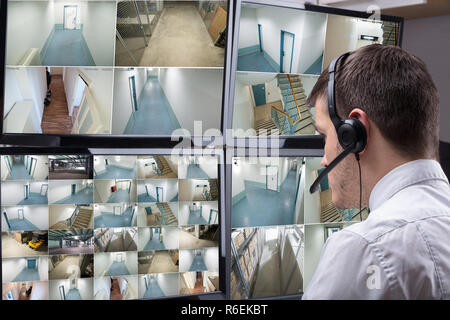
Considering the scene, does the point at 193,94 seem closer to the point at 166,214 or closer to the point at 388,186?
the point at 166,214

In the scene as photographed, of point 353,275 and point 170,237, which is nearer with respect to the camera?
point 353,275

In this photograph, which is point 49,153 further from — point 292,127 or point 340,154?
point 340,154

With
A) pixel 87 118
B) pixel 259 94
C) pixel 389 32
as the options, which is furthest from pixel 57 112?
→ pixel 389 32

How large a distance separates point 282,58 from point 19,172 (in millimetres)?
1057

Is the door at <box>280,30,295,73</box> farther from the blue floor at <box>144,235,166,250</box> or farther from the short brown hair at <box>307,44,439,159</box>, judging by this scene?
the short brown hair at <box>307,44,439,159</box>

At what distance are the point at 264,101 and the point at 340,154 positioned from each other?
88 cm

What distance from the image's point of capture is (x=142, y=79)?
4.75 feet

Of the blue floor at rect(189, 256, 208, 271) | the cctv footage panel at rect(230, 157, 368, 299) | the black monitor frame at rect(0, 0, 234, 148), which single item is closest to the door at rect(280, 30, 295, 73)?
the black monitor frame at rect(0, 0, 234, 148)

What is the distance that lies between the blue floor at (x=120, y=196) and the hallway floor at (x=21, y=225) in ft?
0.91

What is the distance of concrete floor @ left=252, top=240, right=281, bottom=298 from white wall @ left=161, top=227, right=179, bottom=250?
35cm

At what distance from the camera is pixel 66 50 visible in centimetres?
137

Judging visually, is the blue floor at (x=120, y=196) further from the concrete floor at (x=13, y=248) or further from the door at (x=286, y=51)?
the door at (x=286, y=51)

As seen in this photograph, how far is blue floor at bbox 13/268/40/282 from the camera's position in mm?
1371

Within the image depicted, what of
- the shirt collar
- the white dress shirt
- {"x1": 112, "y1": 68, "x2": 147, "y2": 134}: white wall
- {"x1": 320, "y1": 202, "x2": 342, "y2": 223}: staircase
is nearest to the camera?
the white dress shirt
